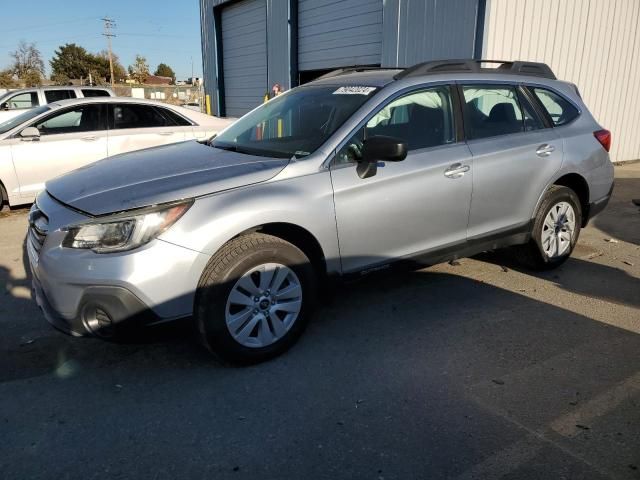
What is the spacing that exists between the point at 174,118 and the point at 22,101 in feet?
24.2

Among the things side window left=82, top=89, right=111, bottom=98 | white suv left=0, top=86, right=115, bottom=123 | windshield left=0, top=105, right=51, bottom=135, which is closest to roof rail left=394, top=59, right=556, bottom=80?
windshield left=0, top=105, right=51, bottom=135

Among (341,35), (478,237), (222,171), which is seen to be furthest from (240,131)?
(341,35)

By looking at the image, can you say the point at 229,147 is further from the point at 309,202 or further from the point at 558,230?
the point at 558,230

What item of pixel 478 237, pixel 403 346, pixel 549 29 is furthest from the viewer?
pixel 549 29

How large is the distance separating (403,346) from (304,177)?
4.22 feet

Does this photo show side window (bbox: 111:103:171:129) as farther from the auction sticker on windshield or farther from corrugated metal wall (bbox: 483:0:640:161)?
→ corrugated metal wall (bbox: 483:0:640:161)

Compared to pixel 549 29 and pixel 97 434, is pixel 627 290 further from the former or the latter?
pixel 549 29

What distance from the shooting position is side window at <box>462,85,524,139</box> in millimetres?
4020

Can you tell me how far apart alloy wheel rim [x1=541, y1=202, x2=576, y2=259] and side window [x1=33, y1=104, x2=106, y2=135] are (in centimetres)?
606

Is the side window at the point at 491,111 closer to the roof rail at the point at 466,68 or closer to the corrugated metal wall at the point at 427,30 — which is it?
the roof rail at the point at 466,68

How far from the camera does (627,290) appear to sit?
447 centimetres

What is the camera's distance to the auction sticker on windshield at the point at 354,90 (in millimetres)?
3653

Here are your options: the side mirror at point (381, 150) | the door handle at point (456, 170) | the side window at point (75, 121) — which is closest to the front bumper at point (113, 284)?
the side mirror at point (381, 150)

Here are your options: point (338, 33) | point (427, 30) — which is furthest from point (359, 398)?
point (338, 33)
